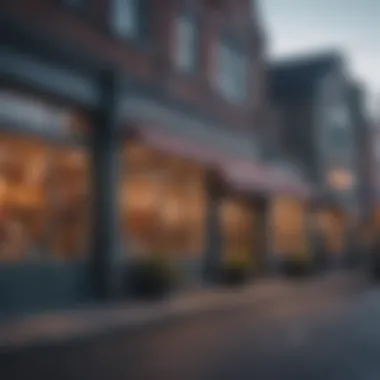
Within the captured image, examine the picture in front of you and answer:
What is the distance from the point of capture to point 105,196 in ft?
62.8

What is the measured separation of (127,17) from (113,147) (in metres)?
4.12

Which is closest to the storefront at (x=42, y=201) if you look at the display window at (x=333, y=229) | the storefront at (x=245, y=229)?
the storefront at (x=245, y=229)

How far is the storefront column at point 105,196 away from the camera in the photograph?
19.0 metres

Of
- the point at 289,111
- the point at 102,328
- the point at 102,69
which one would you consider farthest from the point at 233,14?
the point at 102,328

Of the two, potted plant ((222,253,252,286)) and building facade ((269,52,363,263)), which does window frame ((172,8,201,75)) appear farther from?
building facade ((269,52,363,263))

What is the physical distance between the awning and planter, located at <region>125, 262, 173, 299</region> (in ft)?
10.2

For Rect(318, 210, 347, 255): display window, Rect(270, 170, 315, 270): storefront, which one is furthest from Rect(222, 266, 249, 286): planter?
Rect(318, 210, 347, 255): display window

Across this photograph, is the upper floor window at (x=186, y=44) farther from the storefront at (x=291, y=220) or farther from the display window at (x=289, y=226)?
the display window at (x=289, y=226)

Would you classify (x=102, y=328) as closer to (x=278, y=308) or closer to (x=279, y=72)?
(x=278, y=308)

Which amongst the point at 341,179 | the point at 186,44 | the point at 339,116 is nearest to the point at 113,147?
the point at 186,44

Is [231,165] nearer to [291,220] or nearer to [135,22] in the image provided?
[135,22]

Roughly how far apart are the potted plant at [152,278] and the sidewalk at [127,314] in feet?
1.61

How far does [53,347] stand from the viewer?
1145cm

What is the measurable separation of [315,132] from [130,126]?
2275cm
